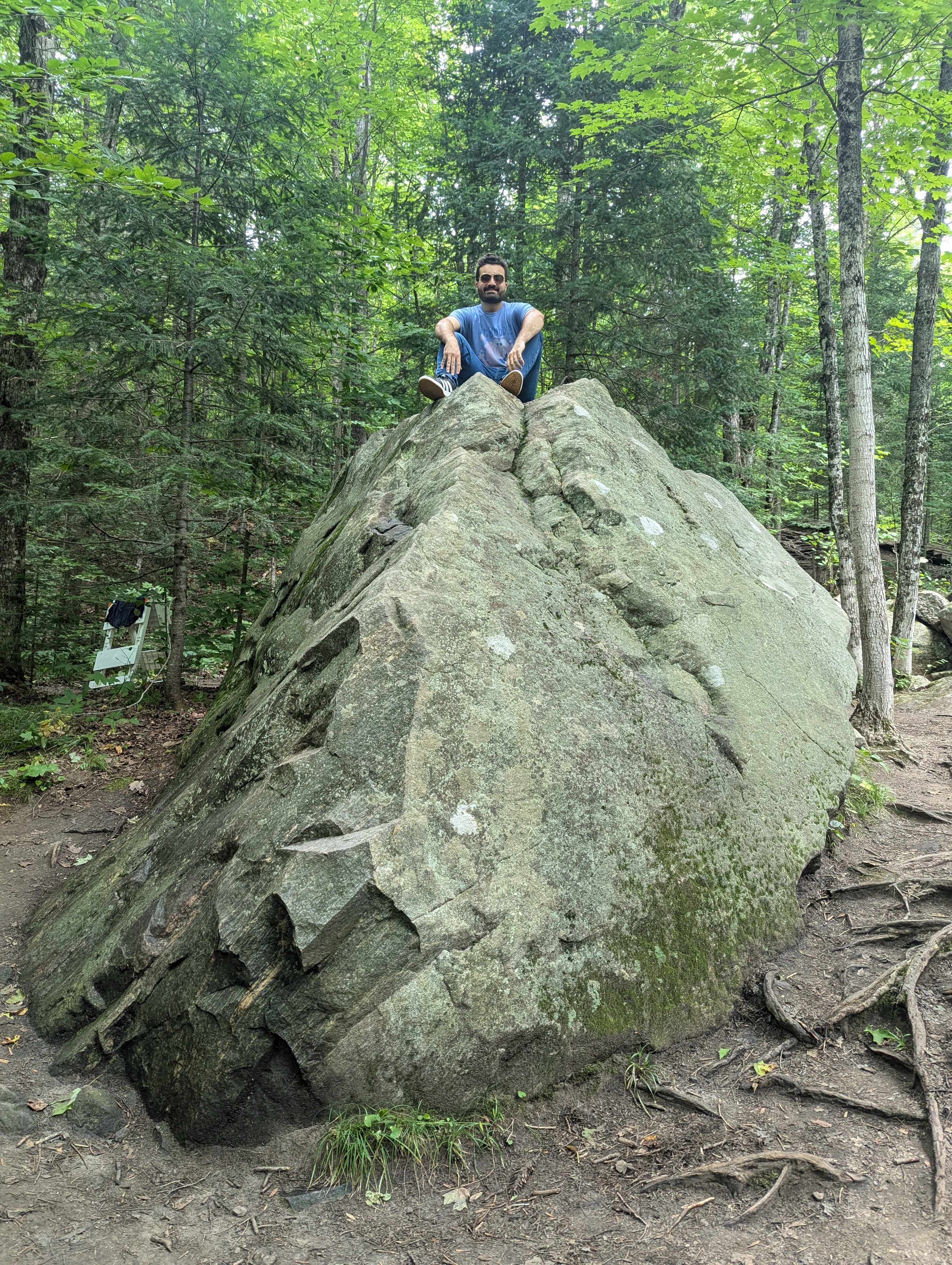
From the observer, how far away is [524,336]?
271 inches

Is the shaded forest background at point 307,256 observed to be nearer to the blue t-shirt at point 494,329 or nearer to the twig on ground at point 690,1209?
the blue t-shirt at point 494,329

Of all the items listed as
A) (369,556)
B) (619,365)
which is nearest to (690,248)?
(619,365)

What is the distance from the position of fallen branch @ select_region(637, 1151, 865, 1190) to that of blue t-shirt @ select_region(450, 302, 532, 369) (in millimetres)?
6394

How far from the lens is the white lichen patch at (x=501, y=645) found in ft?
14.6

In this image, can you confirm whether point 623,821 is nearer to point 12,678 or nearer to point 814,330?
point 12,678

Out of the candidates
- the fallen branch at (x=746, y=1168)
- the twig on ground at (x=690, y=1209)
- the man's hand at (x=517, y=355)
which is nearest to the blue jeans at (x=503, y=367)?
the man's hand at (x=517, y=355)

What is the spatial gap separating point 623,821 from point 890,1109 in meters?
1.78

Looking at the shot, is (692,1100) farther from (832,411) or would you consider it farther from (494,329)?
(832,411)

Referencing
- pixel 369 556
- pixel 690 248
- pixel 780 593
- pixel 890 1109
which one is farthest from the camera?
pixel 690 248

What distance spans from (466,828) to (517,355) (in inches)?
179

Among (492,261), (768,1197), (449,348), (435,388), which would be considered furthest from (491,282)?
(768,1197)

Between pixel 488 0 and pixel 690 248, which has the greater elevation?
pixel 488 0

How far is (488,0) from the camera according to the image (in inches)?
488

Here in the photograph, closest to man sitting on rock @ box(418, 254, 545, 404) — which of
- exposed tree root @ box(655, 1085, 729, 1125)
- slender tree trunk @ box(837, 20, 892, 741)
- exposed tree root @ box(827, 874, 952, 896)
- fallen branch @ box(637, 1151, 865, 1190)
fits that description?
slender tree trunk @ box(837, 20, 892, 741)
